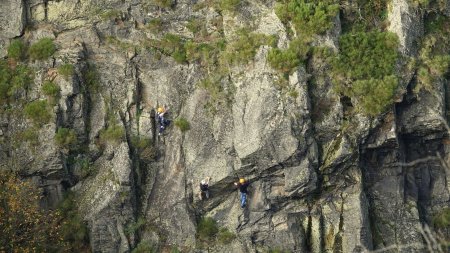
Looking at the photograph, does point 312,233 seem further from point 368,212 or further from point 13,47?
point 13,47

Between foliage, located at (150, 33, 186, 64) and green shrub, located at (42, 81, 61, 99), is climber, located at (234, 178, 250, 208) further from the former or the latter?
green shrub, located at (42, 81, 61, 99)

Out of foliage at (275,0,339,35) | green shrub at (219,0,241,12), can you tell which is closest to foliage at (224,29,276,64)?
foliage at (275,0,339,35)

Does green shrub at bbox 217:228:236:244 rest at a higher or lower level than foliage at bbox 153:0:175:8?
lower

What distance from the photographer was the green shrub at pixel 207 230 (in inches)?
1101

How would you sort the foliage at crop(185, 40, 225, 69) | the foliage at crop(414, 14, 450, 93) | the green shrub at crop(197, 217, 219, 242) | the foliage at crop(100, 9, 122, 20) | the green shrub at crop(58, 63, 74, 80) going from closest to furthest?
the green shrub at crop(197, 217, 219, 242), the foliage at crop(414, 14, 450, 93), the green shrub at crop(58, 63, 74, 80), the foliage at crop(185, 40, 225, 69), the foliage at crop(100, 9, 122, 20)

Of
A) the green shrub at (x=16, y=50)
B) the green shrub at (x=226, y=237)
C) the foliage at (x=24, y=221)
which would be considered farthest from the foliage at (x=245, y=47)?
the foliage at (x=24, y=221)

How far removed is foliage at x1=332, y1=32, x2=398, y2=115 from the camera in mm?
27844

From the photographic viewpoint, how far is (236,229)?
28109mm

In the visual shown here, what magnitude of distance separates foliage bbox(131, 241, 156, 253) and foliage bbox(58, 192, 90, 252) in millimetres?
2305

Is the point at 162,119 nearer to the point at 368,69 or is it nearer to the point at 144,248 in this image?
the point at 144,248

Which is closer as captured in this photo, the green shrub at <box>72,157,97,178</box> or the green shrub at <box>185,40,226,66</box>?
the green shrub at <box>72,157,97,178</box>

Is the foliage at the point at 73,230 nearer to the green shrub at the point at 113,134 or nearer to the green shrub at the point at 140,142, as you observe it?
the green shrub at the point at 113,134

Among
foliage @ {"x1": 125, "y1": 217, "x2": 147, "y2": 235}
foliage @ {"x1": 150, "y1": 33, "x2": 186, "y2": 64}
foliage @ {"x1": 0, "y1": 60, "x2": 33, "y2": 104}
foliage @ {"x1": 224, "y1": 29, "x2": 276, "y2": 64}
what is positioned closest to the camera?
foliage @ {"x1": 125, "y1": 217, "x2": 147, "y2": 235}

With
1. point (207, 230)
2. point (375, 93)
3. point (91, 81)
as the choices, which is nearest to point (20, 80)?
point (91, 81)
